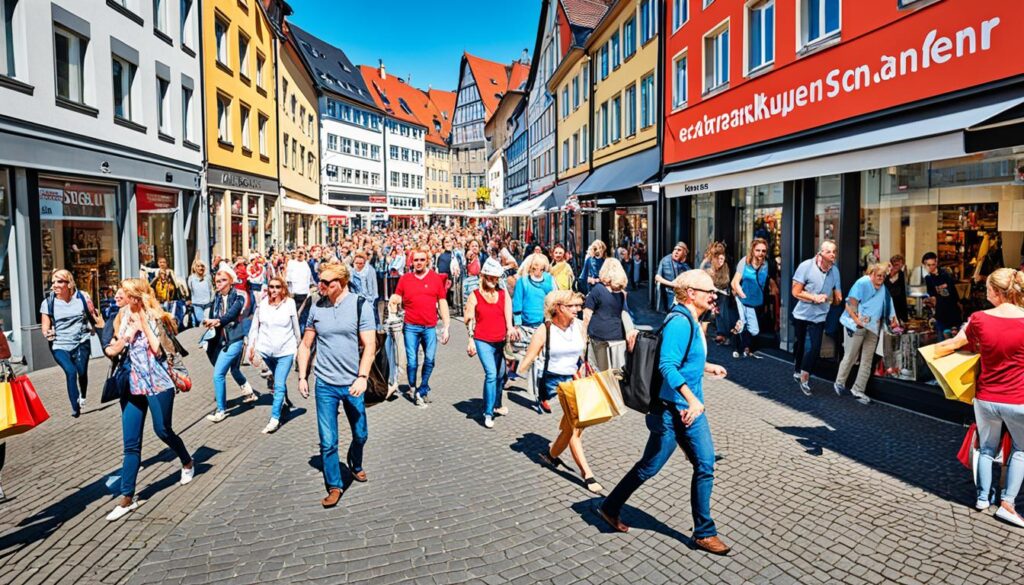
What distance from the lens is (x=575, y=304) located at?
666 centimetres

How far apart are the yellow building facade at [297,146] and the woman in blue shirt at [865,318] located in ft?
88.2

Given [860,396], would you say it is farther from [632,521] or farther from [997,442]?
[632,521]

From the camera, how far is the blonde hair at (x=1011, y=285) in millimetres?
5258

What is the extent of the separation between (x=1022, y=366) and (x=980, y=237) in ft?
16.0

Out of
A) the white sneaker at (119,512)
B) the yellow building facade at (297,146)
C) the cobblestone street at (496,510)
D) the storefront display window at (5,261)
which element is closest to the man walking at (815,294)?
the cobblestone street at (496,510)

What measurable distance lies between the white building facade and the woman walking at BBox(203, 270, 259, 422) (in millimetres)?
5036

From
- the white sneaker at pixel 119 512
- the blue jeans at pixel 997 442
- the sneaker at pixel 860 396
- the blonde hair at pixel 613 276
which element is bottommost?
the white sneaker at pixel 119 512

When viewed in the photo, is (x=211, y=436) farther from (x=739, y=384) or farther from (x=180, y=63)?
(x=180, y=63)

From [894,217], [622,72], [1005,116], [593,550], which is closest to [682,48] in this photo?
[622,72]

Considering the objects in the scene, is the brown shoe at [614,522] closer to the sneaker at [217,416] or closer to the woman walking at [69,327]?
the sneaker at [217,416]

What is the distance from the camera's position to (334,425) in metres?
5.76

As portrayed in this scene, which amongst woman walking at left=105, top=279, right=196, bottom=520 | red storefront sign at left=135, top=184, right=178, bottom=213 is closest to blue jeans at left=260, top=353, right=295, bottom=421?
woman walking at left=105, top=279, right=196, bottom=520

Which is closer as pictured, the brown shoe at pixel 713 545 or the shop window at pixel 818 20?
the brown shoe at pixel 713 545

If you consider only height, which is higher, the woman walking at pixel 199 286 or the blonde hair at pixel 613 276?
the blonde hair at pixel 613 276
